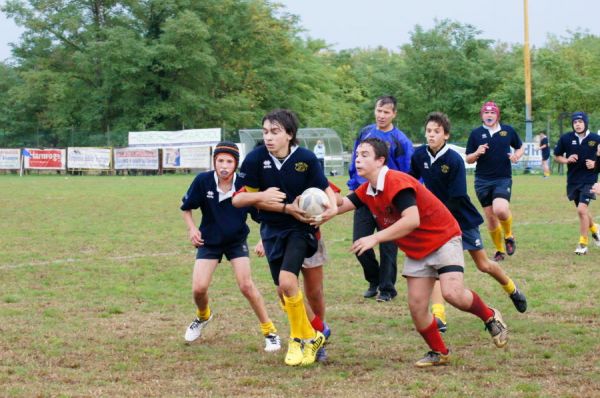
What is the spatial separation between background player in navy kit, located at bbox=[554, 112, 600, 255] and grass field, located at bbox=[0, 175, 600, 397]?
20.0 inches

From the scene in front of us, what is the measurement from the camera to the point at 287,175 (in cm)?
665

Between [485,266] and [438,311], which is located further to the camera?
[485,266]

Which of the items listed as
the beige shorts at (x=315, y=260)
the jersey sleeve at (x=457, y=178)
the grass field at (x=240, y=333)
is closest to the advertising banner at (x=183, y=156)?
the grass field at (x=240, y=333)

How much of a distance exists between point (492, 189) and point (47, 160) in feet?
125

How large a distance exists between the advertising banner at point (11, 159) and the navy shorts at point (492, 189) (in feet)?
125

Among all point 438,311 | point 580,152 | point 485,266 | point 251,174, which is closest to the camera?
point 251,174

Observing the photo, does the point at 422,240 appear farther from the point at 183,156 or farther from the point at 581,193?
the point at 183,156

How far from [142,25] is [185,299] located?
172 feet

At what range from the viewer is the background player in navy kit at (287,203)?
6.50m

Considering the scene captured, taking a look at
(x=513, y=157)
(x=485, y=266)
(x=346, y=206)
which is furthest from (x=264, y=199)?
(x=513, y=157)

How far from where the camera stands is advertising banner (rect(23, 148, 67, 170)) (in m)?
46.6

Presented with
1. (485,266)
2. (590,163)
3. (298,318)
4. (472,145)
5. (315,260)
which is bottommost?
(298,318)

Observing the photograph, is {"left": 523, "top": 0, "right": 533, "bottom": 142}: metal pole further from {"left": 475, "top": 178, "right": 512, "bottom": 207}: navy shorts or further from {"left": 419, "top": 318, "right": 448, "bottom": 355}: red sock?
{"left": 419, "top": 318, "right": 448, "bottom": 355}: red sock

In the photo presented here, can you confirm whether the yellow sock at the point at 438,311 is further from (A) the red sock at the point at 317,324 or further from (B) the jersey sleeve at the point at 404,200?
(B) the jersey sleeve at the point at 404,200
